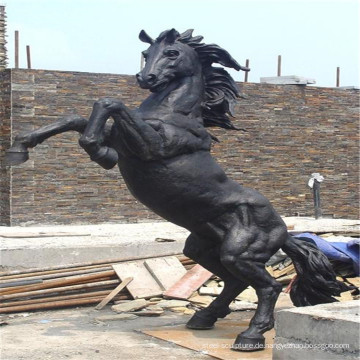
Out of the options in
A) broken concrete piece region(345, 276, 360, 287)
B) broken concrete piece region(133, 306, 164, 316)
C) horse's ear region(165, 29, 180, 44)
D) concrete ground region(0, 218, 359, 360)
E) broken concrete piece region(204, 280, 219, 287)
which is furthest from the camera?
broken concrete piece region(345, 276, 360, 287)

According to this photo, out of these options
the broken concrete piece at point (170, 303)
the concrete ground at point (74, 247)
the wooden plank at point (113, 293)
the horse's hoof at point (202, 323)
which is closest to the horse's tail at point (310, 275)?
the horse's hoof at point (202, 323)

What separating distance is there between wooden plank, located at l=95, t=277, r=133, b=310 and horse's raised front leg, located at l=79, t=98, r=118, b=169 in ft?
7.99

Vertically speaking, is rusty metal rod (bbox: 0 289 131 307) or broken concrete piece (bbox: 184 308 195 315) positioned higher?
rusty metal rod (bbox: 0 289 131 307)

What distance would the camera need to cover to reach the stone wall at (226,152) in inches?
720

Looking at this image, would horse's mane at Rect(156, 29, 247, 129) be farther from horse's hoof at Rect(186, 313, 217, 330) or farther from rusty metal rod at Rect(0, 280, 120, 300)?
rusty metal rod at Rect(0, 280, 120, 300)

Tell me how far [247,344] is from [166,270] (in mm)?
2986

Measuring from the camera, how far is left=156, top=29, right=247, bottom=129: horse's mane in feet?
22.3

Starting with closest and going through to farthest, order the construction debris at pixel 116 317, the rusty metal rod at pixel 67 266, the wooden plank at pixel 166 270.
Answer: the construction debris at pixel 116 317
the rusty metal rod at pixel 67 266
the wooden plank at pixel 166 270

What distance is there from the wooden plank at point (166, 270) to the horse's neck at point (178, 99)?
2.64 metres

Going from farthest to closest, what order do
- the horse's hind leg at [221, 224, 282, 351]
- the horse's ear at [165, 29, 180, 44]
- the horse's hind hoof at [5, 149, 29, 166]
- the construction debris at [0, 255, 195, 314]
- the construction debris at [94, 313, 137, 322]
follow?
the construction debris at [0, 255, 195, 314], the construction debris at [94, 313, 137, 322], the horse's ear at [165, 29, 180, 44], the horse's hind leg at [221, 224, 282, 351], the horse's hind hoof at [5, 149, 29, 166]

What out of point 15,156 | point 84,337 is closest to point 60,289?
point 84,337

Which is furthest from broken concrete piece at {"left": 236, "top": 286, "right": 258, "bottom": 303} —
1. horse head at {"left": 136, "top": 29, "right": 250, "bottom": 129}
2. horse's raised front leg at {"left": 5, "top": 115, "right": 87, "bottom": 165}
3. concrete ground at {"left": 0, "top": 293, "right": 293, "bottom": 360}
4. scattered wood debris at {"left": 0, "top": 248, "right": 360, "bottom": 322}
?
horse's raised front leg at {"left": 5, "top": 115, "right": 87, "bottom": 165}

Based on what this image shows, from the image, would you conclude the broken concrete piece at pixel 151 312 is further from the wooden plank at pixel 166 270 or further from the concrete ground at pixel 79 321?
the wooden plank at pixel 166 270

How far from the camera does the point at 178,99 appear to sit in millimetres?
6555
